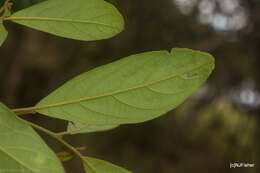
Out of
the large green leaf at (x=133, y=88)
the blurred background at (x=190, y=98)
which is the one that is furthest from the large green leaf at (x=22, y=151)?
the blurred background at (x=190, y=98)

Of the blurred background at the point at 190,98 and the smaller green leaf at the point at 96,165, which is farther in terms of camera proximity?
the blurred background at the point at 190,98

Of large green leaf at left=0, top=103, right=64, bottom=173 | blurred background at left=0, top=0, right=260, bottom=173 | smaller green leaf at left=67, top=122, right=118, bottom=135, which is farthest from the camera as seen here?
blurred background at left=0, top=0, right=260, bottom=173

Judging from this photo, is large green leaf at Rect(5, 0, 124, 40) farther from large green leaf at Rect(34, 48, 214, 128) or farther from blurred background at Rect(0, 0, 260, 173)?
blurred background at Rect(0, 0, 260, 173)

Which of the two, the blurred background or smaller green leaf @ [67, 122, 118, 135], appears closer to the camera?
smaller green leaf @ [67, 122, 118, 135]

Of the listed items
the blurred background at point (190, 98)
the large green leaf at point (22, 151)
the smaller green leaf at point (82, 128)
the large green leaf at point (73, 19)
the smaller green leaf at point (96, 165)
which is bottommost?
the blurred background at point (190, 98)

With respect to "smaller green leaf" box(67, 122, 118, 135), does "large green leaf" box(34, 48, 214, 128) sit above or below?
above

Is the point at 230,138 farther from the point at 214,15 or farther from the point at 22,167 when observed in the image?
the point at 22,167

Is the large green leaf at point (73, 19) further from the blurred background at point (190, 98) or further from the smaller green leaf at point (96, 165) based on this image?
the blurred background at point (190, 98)

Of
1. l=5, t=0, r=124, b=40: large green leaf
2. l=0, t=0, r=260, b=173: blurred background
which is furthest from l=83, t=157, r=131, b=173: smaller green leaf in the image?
l=0, t=0, r=260, b=173: blurred background

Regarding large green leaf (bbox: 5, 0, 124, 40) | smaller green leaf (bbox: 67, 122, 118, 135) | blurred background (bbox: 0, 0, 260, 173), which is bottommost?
blurred background (bbox: 0, 0, 260, 173)
